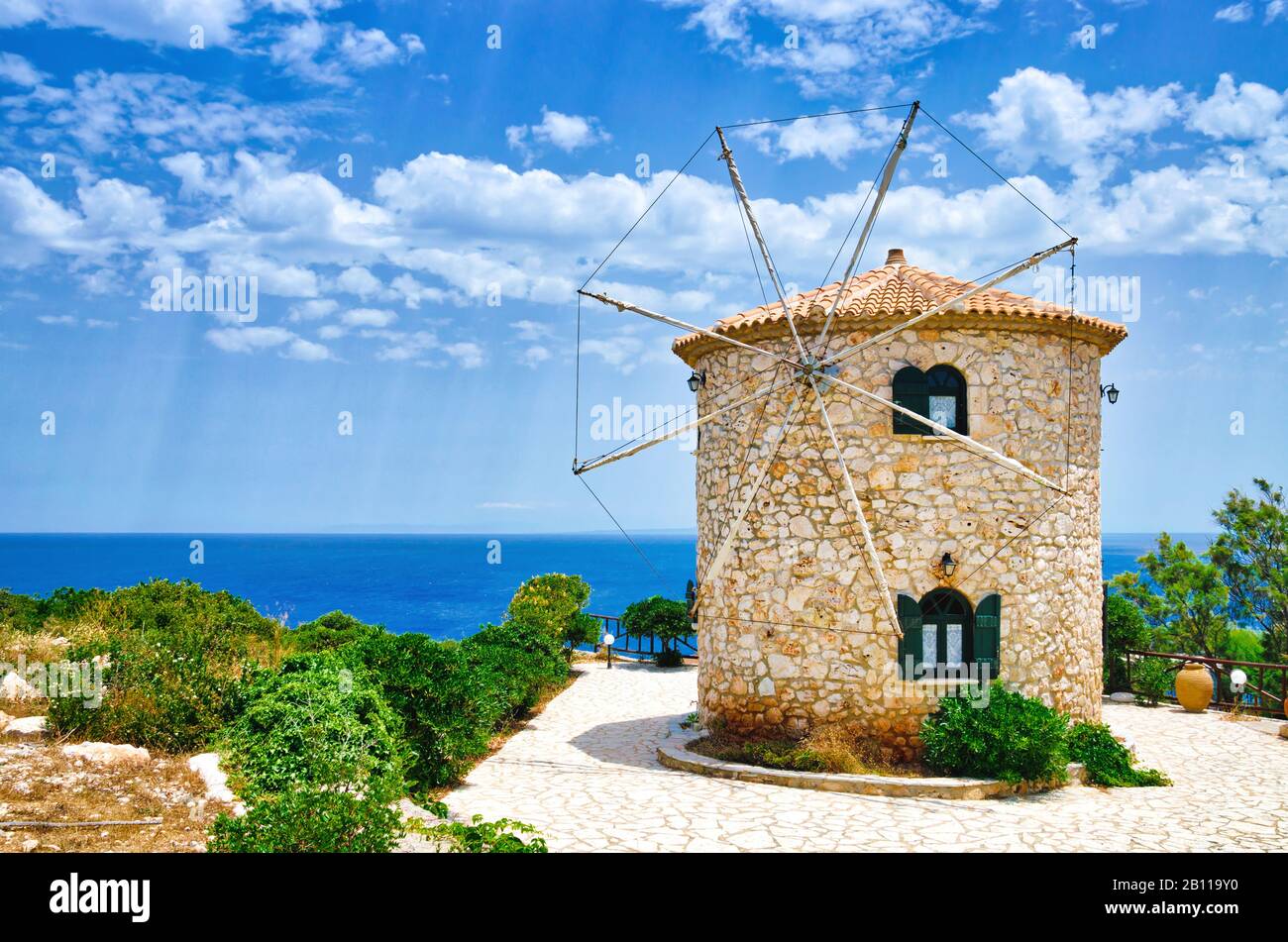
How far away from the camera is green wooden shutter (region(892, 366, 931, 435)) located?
11414 mm

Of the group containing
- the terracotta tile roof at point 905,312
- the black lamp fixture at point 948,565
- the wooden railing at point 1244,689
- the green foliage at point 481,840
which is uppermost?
the terracotta tile roof at point 905,312

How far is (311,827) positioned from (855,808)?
19.6 feet

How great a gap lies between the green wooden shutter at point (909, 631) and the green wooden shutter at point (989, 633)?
2.42 ft

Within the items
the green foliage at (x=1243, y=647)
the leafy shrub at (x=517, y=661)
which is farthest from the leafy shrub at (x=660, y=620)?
the green foliage at (x=1243, y=647)

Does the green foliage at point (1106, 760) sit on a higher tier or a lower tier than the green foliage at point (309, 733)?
lower

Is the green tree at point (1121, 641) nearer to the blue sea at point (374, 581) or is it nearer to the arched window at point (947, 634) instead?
the arched window at point (947, 634)

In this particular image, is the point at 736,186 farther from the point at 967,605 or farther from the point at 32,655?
the point at 32,655

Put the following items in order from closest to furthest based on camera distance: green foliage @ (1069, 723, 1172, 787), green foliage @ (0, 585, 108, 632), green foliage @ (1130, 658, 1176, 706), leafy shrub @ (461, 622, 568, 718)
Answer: green foliage @ (1069, 723, 1172, 787) < leafy shrub @ (461, 622, 568, 718) < green foliage @ (0, 585, 108, 632) < green foliage @ (1130, 658, 1176, 706)

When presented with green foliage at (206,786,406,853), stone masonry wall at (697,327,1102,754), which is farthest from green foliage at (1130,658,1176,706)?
green foliage at (206,786,406,853)

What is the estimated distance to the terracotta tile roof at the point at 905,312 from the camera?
11.3 meters

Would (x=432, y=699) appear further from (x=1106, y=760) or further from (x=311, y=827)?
(x=1106, y=760)

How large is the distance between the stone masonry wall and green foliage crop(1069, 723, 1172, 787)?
0.53 meters

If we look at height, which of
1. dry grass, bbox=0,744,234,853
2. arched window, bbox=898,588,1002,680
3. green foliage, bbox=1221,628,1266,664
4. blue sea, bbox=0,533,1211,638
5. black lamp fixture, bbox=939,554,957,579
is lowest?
blue sea, bbox=0,533,1211,638

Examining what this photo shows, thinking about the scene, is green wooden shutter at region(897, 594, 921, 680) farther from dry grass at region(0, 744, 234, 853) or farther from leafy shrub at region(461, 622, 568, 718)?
dry grass at region(0, 744, 234, 853)
